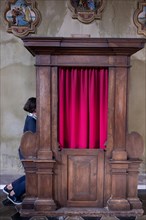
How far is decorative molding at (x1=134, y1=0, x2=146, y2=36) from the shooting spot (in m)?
5.45

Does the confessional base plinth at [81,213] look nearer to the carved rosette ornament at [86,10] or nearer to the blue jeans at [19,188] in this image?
the blue jeans at [19,188]

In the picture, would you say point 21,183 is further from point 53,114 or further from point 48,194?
point 53,114

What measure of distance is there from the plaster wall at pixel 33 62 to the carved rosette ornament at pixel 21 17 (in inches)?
3.7

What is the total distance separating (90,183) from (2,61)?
3.14m

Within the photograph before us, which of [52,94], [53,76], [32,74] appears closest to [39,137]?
[52,94]

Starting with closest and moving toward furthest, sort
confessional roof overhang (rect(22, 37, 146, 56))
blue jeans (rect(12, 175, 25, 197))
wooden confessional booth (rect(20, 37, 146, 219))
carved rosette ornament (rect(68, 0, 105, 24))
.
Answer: confessional roof overhang (rect(22, 37, 146, 56)) → wooden confessional booth (rect(20, 37, 146, 219)) → blue jeans (rect(12, 175, 25, 197)) → carved rosette ornament (rect(68, 0, 105, 24))

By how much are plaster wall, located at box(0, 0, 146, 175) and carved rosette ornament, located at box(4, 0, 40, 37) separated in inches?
3.7

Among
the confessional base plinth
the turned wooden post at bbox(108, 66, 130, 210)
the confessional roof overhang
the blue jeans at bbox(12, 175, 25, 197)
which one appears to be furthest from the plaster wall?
the confessional base plinth

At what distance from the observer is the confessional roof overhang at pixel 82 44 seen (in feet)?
10.7

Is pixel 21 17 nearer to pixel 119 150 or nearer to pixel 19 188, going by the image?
pixel 19 188

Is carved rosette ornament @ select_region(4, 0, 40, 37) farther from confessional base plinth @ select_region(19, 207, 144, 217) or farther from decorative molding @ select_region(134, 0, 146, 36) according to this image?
confessional base plinth @ select_region(19, 207, 144, 217)

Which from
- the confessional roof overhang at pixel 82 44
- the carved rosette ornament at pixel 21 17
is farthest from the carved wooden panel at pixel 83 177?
the carved rosette ornament at pixel 21 17

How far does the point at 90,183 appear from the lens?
3.61 meters

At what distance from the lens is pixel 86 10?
5.44m
